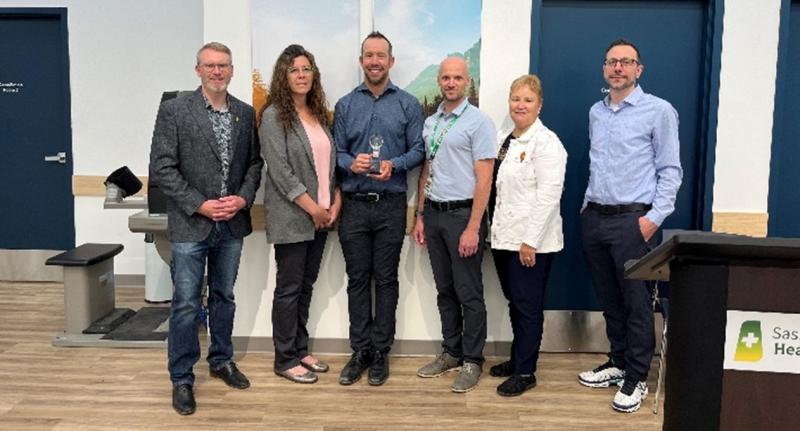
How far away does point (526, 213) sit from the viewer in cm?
344

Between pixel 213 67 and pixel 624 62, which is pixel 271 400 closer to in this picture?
pixel 213 67

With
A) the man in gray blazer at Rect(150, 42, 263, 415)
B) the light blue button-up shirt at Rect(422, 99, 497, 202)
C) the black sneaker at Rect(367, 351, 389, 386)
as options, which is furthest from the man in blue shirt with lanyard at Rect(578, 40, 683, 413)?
the man in gray blazer at Rect(150, 42, 263, 415)

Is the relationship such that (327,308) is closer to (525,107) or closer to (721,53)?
(525,107)

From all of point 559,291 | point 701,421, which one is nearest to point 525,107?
point 559,291

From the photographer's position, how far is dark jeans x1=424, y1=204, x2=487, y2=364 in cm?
360

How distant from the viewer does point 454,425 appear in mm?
3172

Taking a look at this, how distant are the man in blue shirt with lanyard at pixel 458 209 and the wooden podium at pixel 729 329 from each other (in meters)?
1.90

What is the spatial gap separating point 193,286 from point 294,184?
686 millimetres

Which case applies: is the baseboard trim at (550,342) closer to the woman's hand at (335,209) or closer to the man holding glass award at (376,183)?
the man holding glass award at (376,183)

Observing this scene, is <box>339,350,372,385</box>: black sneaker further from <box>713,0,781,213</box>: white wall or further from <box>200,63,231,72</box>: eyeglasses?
<box>713,0,781,213</box>: white wall

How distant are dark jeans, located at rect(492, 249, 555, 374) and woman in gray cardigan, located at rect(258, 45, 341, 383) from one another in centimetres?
95

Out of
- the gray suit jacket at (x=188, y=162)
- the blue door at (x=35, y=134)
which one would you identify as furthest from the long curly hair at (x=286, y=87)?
the blue door at (x=35, y=134)

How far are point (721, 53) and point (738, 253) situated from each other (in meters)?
2.72

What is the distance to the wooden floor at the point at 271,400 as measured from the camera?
10.4 ft
